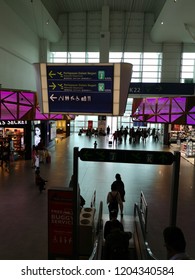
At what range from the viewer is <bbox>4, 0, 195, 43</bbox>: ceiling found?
2028cm

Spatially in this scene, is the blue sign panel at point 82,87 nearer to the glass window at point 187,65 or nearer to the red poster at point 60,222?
the red poster at point 60,222

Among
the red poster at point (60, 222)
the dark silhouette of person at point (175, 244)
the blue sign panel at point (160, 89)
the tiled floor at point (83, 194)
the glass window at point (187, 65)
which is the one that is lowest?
the tiled floor at point (83, 194)

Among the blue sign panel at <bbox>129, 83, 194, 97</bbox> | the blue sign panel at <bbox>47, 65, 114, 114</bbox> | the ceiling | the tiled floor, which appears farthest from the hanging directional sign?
the blue sign panel at <bbox>129, 83, 194, 97</bbox>

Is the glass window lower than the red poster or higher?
higher

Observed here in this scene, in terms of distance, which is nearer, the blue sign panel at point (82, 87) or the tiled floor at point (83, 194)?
the blue sign panel at point (82, 87)

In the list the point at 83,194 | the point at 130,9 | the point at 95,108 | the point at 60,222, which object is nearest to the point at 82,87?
the point at 95,108

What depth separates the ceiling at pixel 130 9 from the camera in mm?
20280

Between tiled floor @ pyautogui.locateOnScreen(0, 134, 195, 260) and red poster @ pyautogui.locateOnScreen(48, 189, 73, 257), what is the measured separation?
94 cm

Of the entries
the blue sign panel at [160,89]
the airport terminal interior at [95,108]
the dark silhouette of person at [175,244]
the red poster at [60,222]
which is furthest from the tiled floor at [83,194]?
the blue sign panel at [160,89]

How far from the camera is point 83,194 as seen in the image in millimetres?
11094

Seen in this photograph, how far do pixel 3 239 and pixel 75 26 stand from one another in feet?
102

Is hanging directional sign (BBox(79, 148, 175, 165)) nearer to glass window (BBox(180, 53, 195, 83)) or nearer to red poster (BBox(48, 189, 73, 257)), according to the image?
red poster (BBox(48, 189, 73, 257))

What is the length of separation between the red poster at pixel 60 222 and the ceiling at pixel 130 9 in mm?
18061

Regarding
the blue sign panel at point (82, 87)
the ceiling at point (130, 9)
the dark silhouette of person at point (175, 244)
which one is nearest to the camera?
the dark silhouette of person at point (175, 244)
